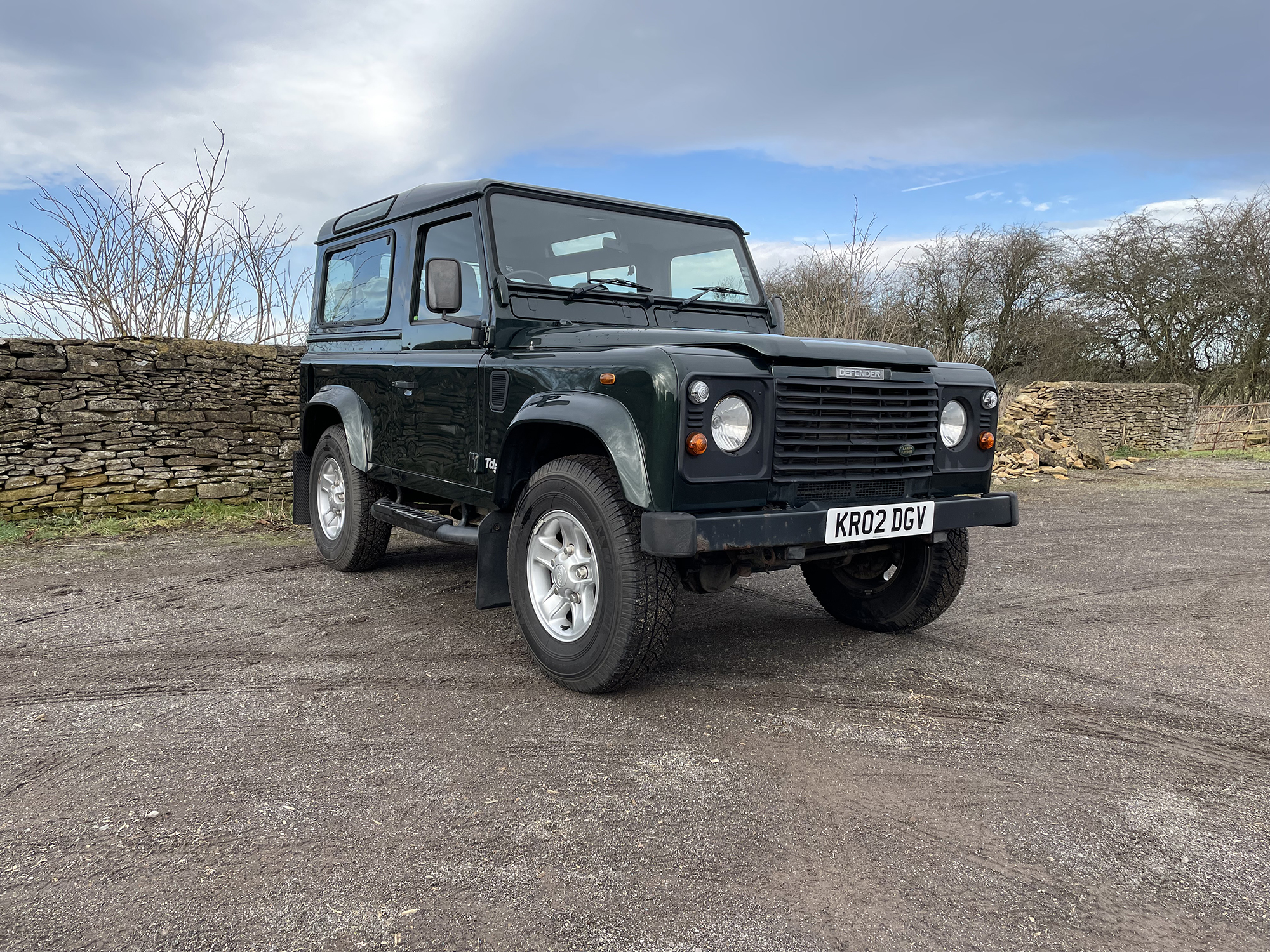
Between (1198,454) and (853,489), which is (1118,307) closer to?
(1198,454)

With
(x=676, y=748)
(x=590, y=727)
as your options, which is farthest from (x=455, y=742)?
(x=676, y=748)

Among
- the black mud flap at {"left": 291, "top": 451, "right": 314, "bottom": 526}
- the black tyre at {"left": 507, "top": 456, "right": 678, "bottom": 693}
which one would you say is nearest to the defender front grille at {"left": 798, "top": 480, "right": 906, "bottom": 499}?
the black tyre at {"left": 507, "top": 456, "right": 678, "bottom": 693}

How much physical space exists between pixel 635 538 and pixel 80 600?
3.85 meters

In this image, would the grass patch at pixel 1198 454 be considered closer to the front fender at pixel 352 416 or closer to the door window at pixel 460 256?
the front fender at pixel 352 416

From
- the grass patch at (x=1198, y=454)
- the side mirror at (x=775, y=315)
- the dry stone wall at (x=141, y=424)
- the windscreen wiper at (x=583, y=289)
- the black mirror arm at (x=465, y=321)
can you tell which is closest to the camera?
the black mirror arm at (x=465, y=321)

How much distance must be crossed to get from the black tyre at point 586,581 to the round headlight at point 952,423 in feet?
4.68

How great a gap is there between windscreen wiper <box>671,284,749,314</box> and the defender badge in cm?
129

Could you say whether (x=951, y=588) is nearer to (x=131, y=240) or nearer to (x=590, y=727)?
(x=590, y=727)

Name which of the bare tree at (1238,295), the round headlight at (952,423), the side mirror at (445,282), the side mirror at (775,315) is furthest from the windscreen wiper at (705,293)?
the bare tree at (1238,295)

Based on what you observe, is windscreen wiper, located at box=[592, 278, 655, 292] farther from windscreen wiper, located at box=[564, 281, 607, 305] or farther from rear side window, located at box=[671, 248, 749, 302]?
rear side window, located at box=[671, 248, 749, 302]

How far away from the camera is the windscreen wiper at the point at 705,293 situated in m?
4.66

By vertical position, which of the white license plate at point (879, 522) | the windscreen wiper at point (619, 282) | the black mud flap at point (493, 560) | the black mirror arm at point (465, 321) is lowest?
the black mud flap at point (493, 560)

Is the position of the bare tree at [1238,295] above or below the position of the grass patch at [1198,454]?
above

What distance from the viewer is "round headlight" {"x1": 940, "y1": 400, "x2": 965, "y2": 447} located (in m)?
3.98
